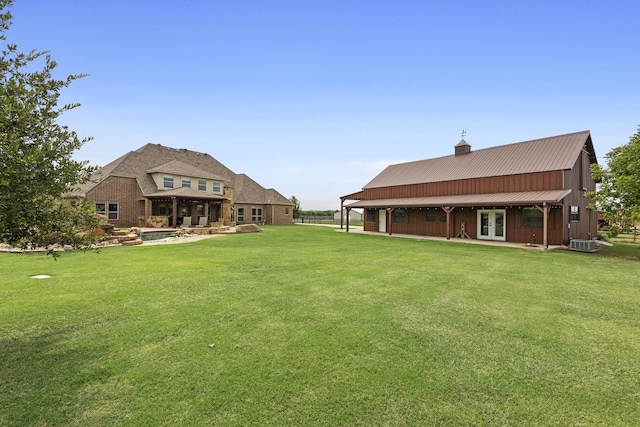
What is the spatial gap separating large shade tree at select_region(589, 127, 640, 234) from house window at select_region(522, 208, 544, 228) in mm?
2561

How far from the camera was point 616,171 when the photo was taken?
14016 millimetres

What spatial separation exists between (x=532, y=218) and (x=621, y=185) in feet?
15.6

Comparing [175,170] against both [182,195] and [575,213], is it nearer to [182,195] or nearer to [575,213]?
[182,195]

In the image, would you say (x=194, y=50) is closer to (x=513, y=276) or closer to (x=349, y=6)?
(x=349, y=6)

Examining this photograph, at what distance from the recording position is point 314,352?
337cm

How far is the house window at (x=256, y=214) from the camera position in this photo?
A: 115 ft

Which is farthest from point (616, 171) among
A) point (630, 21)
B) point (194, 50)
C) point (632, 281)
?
point (194, 50)

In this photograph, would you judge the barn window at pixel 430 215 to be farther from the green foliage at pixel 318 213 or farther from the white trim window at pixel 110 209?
the green foliage at pixel 318 213

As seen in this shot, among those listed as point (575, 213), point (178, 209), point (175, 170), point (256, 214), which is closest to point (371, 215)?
point (575, 213)

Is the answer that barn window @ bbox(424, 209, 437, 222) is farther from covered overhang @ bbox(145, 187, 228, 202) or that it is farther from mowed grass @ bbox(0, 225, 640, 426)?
covered overhang @ bbox(145, 187, 228, 202)

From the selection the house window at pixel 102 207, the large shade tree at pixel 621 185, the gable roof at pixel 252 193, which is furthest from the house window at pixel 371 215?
the house window at pixel 102 207

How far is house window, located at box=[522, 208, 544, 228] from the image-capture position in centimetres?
1694

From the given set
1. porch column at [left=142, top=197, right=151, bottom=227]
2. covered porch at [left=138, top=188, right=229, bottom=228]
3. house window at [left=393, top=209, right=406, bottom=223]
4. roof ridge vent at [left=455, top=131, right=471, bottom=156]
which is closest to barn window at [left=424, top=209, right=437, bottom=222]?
house window at [left=393, top=209, right=406, bottom=223]

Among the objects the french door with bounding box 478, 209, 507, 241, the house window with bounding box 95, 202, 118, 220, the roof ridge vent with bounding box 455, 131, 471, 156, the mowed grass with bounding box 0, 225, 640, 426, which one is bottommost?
the mowed grass with bounding box 0, 225, 640, 426
